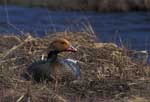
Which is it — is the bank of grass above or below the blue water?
below

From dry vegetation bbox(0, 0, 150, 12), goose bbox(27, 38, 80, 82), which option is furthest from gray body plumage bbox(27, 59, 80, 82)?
dry vegetation bbox(0, 0, 150, 12)

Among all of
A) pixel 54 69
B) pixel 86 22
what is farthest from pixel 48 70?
pixel 86 22

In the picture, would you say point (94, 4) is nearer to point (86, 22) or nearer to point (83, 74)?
point (86, 22)

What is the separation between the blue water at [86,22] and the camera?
616 inches

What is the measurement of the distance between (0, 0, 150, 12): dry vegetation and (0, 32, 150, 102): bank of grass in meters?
10.2

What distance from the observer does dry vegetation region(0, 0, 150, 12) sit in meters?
21.3

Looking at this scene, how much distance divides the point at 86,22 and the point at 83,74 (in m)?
7.59

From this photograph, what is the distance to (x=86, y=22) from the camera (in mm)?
16578

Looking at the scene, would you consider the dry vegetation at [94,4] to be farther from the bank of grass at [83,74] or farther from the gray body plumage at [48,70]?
the gray body plumage at [48,70]

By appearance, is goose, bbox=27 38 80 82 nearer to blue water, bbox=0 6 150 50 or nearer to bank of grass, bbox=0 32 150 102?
bank of grass, bbox=0 32 150 102

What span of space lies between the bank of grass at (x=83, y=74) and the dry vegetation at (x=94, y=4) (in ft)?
33.5

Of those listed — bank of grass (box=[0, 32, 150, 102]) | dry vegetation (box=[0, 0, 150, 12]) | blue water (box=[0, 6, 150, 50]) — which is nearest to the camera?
bank of grass (box=[0, 32, 150, 102])

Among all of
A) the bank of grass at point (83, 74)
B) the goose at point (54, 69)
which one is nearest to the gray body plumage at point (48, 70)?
the goose at point (54, 69)

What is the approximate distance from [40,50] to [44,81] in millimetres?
1803
